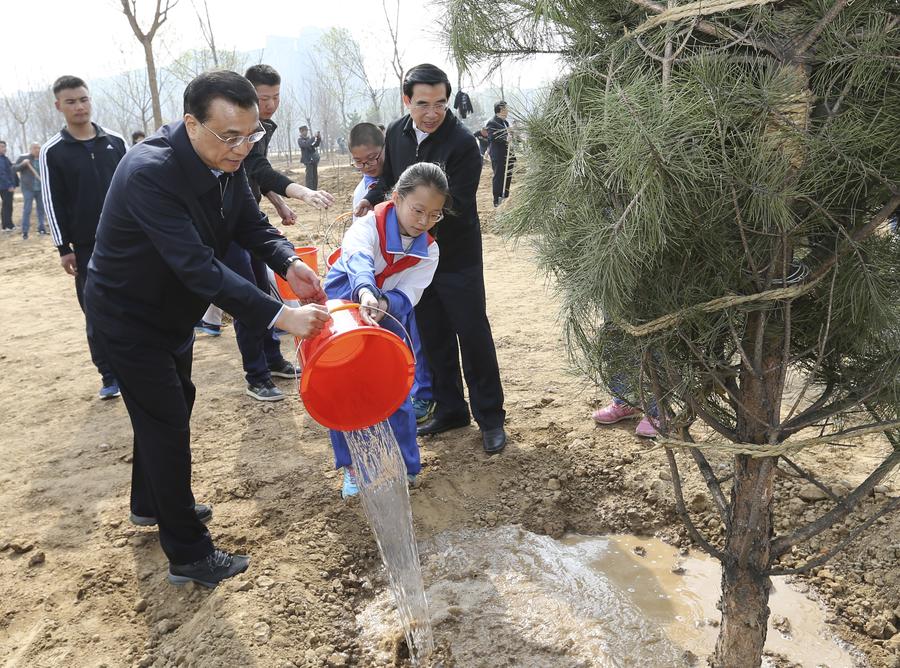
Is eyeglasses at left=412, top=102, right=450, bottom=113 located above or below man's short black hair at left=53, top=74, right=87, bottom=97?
below

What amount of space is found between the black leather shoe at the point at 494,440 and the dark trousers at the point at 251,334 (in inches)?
60.8

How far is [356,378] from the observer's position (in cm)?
271

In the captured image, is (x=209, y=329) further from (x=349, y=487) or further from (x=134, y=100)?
(x=134, y=100)

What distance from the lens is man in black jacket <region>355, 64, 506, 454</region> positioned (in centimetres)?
326

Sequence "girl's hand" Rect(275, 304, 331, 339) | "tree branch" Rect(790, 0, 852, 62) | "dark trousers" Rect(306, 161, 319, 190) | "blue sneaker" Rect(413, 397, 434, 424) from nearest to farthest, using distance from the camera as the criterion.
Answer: "tree branch" Rect(790, 0, 852, 62) < "girl's hand" Rect(275, 304, 331, 339) < "blue sneaker" Rect(413, 397, 434, 424) < "dark trousers" Rect(306, 161, 319, 190)

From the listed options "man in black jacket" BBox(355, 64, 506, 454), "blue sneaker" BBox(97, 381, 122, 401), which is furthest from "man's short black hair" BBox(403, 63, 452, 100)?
"blue sneaker" BBox(97, 381, 122, 401)

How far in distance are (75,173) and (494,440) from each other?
301 cm

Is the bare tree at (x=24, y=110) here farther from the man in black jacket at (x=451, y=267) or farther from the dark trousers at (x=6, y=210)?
the man in black jacket at (x=451, y=267)

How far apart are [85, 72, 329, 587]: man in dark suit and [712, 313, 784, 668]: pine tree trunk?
1.34 metres

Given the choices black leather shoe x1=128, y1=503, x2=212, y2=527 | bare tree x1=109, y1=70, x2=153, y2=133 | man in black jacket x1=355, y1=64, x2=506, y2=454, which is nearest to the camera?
black leather shoe x1=128, y1=503, x2=212, y2=527

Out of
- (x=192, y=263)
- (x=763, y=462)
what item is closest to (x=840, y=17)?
(x=763, y=462)

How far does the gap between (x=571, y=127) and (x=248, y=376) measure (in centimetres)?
348

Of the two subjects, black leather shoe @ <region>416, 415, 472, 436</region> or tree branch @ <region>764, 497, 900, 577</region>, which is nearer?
tree branch @ <region>764, 497, 900, 577</region>

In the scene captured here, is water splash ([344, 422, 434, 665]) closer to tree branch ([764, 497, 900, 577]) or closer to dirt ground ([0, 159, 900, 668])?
dirt ground ([0, 159, 900, 668])
